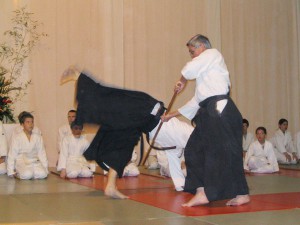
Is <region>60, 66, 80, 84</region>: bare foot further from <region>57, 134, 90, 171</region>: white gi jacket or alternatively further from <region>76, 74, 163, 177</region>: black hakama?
<region>57, 134, 90, 171</region>: white gi jacket

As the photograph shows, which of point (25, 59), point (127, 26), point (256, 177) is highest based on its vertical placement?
point (127, 26)

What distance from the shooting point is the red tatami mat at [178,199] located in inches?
170

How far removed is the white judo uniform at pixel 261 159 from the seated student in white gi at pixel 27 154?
3407 millimetres

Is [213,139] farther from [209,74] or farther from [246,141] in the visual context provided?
[246,141]

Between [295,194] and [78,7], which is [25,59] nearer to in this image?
[78,7]

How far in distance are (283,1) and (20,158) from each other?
27.4 feet

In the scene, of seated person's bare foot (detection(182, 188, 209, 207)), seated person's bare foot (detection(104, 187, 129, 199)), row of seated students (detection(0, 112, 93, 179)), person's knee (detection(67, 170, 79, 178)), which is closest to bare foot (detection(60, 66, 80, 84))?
seated person's bare foot (detection(104, 187, 129, 199))

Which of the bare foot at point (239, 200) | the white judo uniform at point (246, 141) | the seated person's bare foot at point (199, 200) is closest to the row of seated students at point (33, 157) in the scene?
the seated person's bare foot at point (199, 200)

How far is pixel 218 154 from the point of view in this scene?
444cm

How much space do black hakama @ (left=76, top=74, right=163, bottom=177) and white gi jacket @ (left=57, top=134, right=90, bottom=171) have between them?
250cm

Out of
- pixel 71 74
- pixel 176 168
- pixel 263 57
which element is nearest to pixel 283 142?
pixel 263 57

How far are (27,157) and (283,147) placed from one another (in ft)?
18.2

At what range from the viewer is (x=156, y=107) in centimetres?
514

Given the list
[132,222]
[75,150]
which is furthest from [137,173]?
[132,222]
